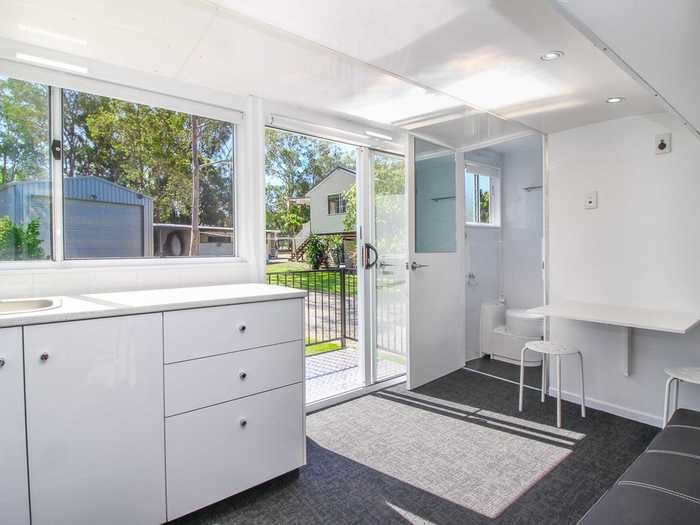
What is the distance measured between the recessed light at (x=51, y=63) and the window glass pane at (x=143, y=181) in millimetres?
129

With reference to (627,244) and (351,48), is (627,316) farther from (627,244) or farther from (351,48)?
(351,48)

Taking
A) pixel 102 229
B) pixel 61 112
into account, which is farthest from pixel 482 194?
pixel 61 112

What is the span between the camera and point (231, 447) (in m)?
1.80

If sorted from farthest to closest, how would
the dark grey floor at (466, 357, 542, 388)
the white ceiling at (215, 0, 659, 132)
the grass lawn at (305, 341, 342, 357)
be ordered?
the grass lawn at (305, 341, 342, 357), the dark grey floor at (466, 357, 542, 388), the white ceiling at (215, 0, 659, 132)

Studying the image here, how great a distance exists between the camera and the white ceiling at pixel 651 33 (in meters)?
0.90

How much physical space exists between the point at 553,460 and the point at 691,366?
114cm

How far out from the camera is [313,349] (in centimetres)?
483

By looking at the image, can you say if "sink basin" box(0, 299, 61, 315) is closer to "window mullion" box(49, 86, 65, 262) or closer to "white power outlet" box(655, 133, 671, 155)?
"window mullion" box(49, 86, 65, 262)

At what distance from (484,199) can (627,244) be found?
6.31ft

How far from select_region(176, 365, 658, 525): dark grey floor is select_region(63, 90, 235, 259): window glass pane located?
1391 millimetres

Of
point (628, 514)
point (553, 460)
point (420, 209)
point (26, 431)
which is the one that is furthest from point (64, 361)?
point (420, 209)

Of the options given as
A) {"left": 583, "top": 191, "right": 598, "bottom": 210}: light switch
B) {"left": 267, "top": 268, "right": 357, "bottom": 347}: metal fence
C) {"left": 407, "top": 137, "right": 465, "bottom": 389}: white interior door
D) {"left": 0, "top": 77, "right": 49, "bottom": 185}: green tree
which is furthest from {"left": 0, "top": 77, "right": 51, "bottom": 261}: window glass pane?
{"left": 583, "top": 191, "right": 598, "bottom": 210}: light switch

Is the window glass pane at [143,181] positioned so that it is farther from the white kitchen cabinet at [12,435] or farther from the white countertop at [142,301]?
the white kitchen cabinet at [12,435]

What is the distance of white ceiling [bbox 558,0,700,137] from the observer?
35.3 inches
